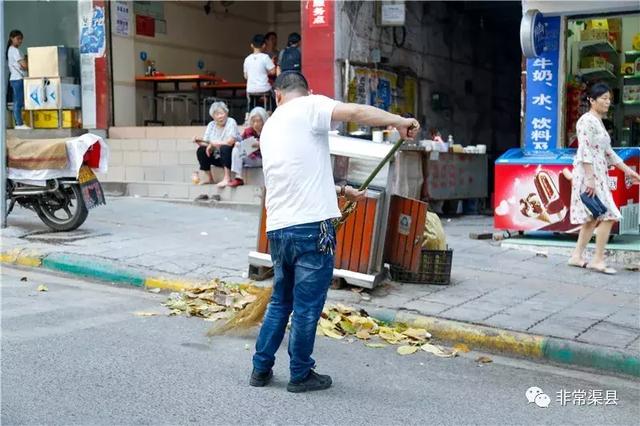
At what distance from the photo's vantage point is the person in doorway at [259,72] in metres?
13.3

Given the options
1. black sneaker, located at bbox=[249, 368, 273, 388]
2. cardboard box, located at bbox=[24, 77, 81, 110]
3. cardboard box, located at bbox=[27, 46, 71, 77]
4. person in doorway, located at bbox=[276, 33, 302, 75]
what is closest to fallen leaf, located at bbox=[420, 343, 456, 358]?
black sneaker, located at bbox=[249, 368, 273, 388]

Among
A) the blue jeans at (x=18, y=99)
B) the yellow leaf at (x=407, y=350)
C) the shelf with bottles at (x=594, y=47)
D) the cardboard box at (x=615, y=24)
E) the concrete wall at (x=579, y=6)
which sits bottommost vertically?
the yellow leaf at (x=407, y=350)

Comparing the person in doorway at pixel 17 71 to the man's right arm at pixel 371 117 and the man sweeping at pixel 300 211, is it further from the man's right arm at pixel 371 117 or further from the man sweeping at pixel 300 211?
the man's right arm at pixel 371 117

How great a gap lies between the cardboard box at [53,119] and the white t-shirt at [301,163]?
1141 cm

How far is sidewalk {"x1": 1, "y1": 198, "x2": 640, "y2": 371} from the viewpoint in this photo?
590 centimetres

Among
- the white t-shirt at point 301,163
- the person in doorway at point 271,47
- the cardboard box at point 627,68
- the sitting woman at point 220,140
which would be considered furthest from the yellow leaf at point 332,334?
the person in doorway at point 271,47

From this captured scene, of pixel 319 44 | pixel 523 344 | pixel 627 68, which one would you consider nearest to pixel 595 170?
pixel 523 344

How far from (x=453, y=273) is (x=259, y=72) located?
6.86 metres

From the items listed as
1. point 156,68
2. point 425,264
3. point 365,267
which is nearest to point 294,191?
point 365,267

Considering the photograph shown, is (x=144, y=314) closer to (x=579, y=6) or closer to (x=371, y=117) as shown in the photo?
(x=371, y=117)

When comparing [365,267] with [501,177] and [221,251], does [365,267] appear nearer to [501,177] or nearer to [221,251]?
[221,251]

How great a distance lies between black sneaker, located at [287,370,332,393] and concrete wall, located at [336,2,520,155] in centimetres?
884

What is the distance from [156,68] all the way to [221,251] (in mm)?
8747

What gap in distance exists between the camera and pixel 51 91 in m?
14.6
